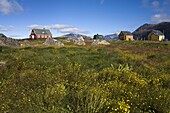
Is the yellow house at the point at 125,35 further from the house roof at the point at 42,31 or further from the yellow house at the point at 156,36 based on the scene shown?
the house roof at the point at 42,31

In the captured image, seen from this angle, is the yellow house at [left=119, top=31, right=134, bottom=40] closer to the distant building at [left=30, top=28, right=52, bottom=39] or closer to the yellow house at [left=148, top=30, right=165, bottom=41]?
the yellow house at [left=148, top=30, right=165, bottom=41]

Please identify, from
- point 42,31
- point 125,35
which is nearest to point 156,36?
point 125,35

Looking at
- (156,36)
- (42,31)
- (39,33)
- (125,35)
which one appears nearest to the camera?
(156,36)

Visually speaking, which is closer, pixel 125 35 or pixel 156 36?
pixel 156 36

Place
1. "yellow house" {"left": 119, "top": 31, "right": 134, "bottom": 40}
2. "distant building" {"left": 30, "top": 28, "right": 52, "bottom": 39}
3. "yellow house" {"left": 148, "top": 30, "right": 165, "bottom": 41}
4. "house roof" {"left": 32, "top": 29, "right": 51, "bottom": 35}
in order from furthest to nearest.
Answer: "house roof" {"left": 32, "top": 29, "right": 51, "bottom": 35}, "distant building" {"left": 30, "top": 28, "right": 52, "bottom": 39}, "yellow house" {"left": 119, "top": 31, "right": 134, "bottom": 40}, "yellow house" {"left": 148, "top": 30, "right": 165, "bottom": 41}

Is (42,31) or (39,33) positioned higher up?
(42,31)

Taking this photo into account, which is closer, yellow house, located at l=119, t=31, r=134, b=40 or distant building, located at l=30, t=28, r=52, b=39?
yellow house, located at l=119, t=31, r=134, b=40

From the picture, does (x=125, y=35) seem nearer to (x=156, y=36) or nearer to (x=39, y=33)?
(x=156, y=36)

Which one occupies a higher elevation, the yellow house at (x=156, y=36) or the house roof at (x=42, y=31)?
the house roof at (x=42, y=31)

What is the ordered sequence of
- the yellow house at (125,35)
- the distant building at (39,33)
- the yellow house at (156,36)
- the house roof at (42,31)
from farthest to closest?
the house roof at (42,31) → the distant building at (39,33) → the yellow house at (125,35) → the yellow house at (156,36)

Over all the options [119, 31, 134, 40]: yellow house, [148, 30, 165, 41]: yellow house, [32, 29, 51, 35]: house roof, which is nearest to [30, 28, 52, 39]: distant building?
[32, 29, 51, 35]: house roof

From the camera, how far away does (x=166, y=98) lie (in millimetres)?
5777

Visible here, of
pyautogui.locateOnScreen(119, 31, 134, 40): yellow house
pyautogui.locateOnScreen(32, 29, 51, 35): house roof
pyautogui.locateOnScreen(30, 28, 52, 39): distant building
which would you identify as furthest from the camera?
pyautogui.locateOnScreen(32, 29, 51, 35): house roof

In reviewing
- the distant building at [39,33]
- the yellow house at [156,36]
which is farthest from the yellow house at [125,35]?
the distant building at [39,33]
